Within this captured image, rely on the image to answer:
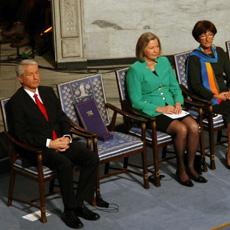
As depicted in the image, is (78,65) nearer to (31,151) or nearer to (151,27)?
(151,27)

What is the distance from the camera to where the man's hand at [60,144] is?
616 centimetres

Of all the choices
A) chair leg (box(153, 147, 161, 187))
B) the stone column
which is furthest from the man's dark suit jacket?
the stone column

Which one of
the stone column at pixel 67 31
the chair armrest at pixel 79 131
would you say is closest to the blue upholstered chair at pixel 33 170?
the chair armrest at pixel 79 131

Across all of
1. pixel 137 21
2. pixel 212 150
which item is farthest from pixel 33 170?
pixel 137 21

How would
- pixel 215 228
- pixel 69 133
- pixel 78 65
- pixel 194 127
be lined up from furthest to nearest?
pixel 78 65
pixel 194 127
pixel 69 133
pixel 215 228

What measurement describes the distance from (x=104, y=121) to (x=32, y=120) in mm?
1034

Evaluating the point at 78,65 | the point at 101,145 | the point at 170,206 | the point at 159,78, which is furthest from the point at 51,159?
the point at 78,65

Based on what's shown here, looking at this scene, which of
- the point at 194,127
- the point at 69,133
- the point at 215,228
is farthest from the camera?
the point at 194,127

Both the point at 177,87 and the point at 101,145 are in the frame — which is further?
the point at 177,87

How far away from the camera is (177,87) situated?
727cm

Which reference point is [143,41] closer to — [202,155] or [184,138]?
[184,138]

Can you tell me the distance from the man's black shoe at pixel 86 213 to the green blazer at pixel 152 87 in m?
1.26

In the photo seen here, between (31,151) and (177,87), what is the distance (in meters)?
1.84

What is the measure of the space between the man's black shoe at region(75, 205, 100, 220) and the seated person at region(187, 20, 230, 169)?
5.84 ft
